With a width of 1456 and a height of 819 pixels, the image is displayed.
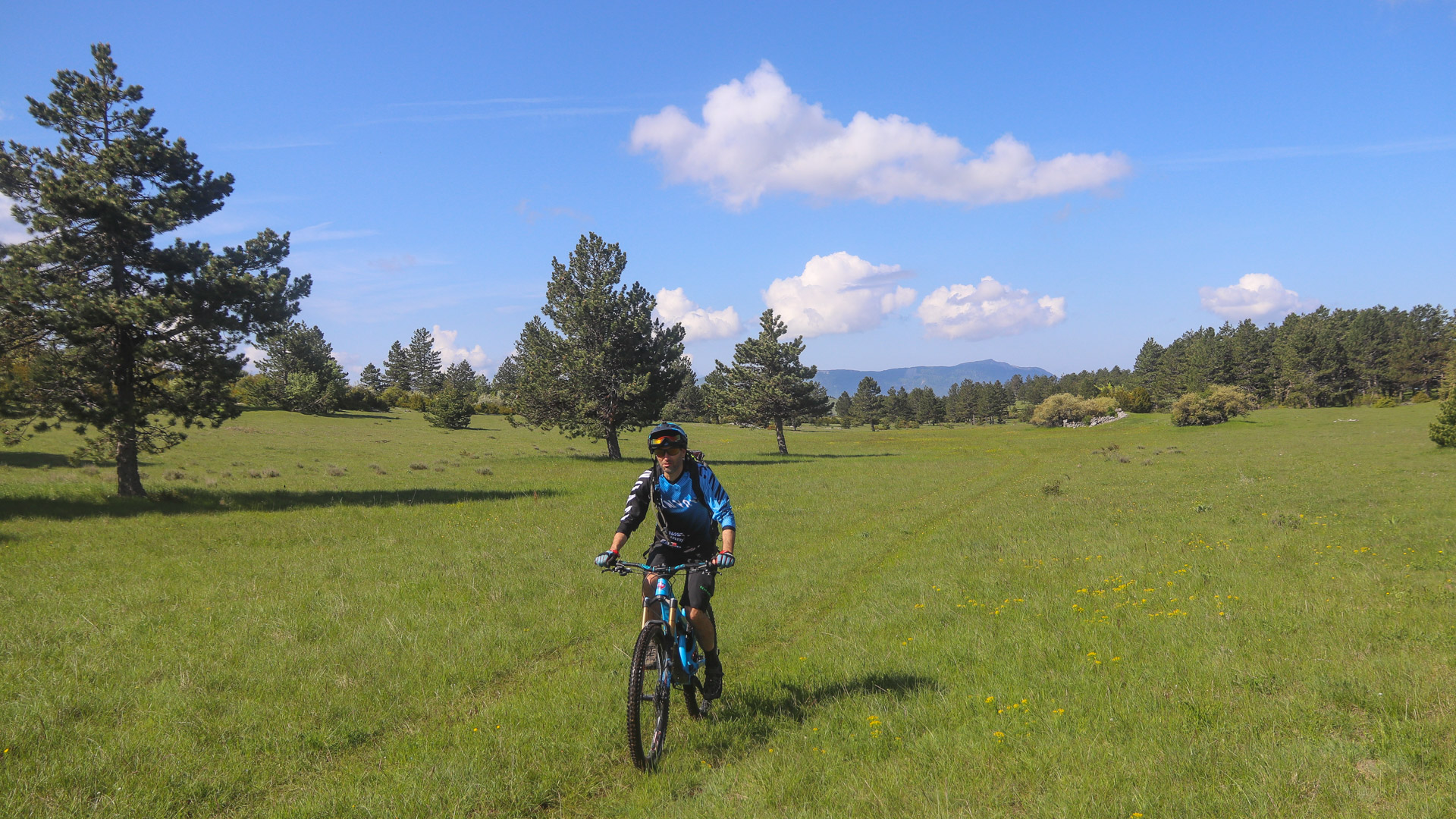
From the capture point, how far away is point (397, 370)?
136 meters

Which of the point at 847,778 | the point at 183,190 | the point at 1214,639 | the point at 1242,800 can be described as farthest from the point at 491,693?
the point at 183,190

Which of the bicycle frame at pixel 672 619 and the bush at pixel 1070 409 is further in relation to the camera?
the bush at pixel 1070 409

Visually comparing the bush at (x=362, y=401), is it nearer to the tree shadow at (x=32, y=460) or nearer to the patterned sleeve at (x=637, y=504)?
the tree shadow at (x=32, y=460)

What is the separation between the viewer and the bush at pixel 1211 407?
250 ft

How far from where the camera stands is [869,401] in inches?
6590

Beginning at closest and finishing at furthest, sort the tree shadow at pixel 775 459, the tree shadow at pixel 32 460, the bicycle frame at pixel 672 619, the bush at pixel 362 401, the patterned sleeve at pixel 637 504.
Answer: the bicycle frame at pixel 672 619 → the patterned sleeve at pixel 637 504 → the tree shadow at pixel 32 460 → the tree shadow at pixel 775 459 → the bush at pixel 362 401

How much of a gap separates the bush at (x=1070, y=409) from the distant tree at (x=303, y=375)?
9897 centimetres

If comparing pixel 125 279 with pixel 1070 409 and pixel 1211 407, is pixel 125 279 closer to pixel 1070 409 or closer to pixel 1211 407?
pixel 1211 407

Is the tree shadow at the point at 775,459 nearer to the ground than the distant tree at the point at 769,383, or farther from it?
nearer to the ground

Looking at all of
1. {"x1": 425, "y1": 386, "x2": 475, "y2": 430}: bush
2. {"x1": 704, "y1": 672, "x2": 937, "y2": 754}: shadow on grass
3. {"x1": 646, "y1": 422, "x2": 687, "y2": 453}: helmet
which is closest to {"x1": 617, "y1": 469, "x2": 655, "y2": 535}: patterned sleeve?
{"x1": 646, "y1": 422, "x2": 687, "y2": 453}: helmet

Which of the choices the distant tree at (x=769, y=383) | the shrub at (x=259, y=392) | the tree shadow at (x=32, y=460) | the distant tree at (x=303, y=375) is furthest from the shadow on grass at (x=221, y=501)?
the shrub at (x=259, y=392)

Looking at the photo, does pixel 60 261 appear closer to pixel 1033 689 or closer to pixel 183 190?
pixel 183 190

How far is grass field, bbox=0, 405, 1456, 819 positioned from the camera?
5.08 m

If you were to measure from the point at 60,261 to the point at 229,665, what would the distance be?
18578 mm
